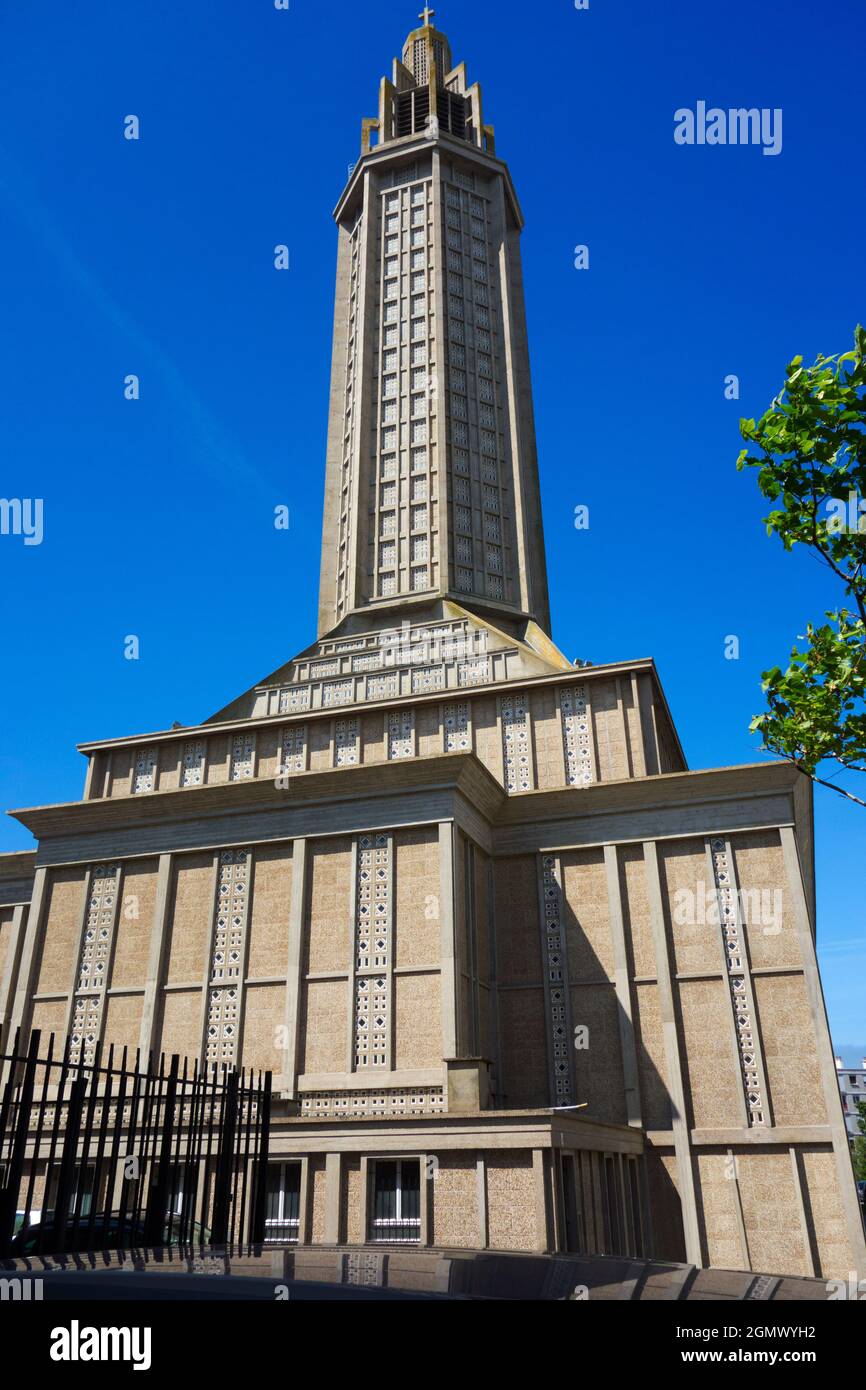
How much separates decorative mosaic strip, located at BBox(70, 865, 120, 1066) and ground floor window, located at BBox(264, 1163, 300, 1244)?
19.5 ft

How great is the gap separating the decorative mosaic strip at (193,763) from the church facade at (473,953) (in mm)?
89

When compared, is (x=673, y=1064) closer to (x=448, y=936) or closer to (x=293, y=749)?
(x=448, y=936)

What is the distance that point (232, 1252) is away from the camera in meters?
5.68

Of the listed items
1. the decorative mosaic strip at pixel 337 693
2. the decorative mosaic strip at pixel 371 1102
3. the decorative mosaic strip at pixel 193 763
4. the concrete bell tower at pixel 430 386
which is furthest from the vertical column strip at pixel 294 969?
the concrete bell tower at pixel 430 386

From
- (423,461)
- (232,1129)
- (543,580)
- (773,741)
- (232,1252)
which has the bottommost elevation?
(232,1252)

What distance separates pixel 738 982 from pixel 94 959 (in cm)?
1374

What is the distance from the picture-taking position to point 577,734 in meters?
24.9

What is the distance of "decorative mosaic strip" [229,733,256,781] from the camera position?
27195 mm

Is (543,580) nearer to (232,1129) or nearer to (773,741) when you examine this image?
(773,741)

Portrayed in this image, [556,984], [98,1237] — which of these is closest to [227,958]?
[556,984]

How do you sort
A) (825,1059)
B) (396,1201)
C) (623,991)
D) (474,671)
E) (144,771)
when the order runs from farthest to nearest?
(144,771)
(474,671)
(623,991)
(825,1059)
(396,1201)

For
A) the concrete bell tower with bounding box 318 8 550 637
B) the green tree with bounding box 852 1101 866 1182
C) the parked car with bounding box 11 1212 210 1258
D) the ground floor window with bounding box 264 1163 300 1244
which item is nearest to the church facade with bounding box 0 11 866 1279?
the ground floor window with bounding box 264 1163 300 1244
